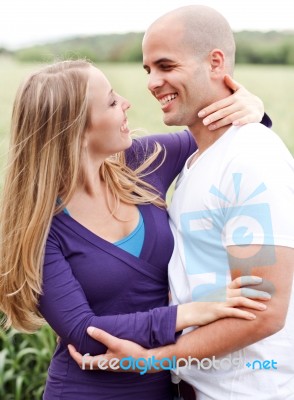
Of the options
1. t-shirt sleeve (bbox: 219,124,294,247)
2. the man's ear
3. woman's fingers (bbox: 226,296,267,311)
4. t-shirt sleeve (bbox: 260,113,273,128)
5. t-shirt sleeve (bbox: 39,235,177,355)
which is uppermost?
the man's ear

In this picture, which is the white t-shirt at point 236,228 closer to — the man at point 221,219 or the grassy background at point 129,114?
the man at point 221,219

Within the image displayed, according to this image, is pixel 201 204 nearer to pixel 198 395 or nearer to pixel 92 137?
pixel 92 137

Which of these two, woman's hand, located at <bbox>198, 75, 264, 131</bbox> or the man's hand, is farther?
woman's hand, located at <bbox>198, 75, 264, 131</bbox>

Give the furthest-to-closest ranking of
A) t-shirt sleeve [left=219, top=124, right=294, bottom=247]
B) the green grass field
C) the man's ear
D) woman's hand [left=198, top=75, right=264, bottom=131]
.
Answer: the green grass field < the man's ear < woman's hand [left=198, top=75, right=264, bottom=131] < t-shirt sleeve [left=219, top=124, right=294, bottom=247]

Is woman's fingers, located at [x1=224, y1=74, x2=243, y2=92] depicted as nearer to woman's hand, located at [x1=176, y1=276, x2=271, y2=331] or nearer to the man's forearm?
woman's hand, located at [x1=176, y1=276, x2=271, y2=331]

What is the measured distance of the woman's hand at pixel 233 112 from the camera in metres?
1.92

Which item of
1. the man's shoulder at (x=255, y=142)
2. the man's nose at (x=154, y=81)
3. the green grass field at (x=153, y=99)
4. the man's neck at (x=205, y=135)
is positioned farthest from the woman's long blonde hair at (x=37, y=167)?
the green grass field at (x=153, y=99)

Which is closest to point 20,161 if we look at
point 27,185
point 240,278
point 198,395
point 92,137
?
point 27,185

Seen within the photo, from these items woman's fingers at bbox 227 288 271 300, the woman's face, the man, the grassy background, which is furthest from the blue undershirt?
the grassy background

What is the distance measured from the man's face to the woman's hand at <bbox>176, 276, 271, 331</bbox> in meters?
0.58

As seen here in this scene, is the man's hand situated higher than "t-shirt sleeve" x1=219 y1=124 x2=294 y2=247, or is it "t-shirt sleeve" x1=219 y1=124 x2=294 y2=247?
"t-shirt sleeve" x1=219 y1=124 x2=294 y2=247

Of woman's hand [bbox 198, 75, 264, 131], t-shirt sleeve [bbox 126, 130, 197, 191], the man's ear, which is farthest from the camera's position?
t-shirt sleeve [bbox 126, 130, 197, 191]

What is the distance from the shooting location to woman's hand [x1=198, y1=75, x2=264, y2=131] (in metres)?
1.92

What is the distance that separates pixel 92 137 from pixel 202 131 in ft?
1.12
